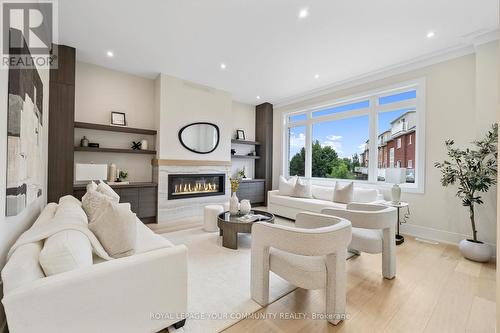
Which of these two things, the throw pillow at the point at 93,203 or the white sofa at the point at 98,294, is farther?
the throw pillow at the point at 93,203

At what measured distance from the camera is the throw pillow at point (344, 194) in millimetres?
4059

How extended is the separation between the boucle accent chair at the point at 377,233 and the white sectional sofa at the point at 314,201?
1.38 meters

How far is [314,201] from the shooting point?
4.34m

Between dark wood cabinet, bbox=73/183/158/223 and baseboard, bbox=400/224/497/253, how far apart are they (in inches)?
185

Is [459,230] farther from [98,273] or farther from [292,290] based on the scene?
[98,273]

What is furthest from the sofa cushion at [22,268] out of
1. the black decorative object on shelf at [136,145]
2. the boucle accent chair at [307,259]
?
the black decorative object on shelf at [136,145]

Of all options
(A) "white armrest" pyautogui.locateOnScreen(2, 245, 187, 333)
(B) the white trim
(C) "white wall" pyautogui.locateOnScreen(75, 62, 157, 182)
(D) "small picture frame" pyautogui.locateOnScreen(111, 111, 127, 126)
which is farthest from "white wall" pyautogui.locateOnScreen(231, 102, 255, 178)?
(A) "white armrest" pyautogui.locateOnScreen(2, 245, 187, 333)

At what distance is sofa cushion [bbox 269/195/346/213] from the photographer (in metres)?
4.07

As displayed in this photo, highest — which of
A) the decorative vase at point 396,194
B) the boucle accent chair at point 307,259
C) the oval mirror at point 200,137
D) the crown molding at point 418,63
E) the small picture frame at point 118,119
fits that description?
the crown molding at point 418,63

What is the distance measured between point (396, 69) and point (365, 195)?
2383 millimetres

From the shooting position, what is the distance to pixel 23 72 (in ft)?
5.05

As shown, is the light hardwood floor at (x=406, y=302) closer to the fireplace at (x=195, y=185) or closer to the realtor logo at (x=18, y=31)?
the realtor logo at (x=18, y=31)

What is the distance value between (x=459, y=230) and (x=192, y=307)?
3.97m

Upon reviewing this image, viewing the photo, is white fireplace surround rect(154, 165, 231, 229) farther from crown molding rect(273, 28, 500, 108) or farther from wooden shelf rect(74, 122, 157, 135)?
crown molding rect(273, 28, 500, 108)
